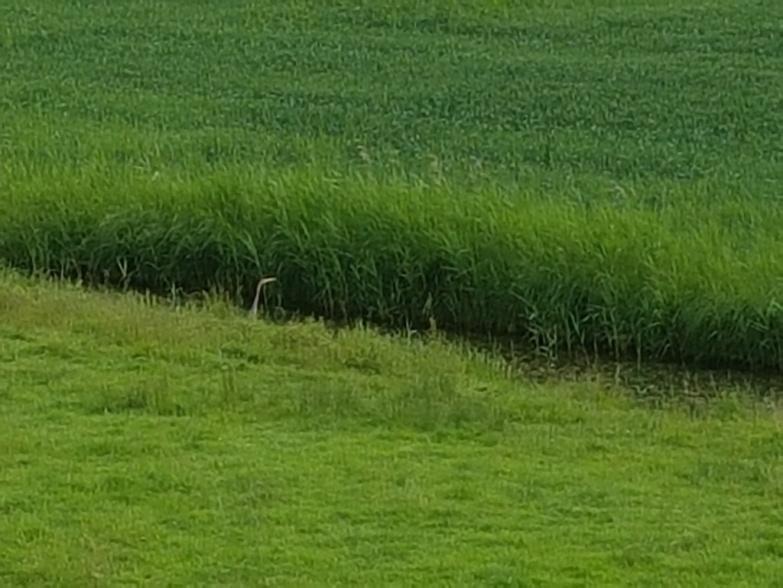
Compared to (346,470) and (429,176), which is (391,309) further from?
(346,470)

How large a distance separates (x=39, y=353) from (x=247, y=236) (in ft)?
8.86

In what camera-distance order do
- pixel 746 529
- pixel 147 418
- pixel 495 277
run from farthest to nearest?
pixel 495 277, pixel 147 418, pixel 746 529

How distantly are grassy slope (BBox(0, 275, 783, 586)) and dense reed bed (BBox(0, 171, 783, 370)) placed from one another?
3.50 feet

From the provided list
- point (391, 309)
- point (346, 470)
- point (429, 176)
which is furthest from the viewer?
point (429, 176)

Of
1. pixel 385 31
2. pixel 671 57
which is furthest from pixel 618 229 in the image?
pixel 385 31

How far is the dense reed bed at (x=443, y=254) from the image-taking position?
8492mm

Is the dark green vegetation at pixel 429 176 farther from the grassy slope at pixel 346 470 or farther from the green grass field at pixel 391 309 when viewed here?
the grassy slope at pixel 346 470

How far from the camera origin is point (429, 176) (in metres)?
10.5

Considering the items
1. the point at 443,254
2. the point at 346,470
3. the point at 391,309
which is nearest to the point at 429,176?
the point at 443,254

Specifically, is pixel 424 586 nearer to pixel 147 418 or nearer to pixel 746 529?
pixel 746 529

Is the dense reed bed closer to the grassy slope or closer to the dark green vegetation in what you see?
the dark green vegetation

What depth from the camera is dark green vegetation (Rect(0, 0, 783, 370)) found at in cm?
874

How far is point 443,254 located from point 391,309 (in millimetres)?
395

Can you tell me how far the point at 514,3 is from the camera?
20672 millimetres
